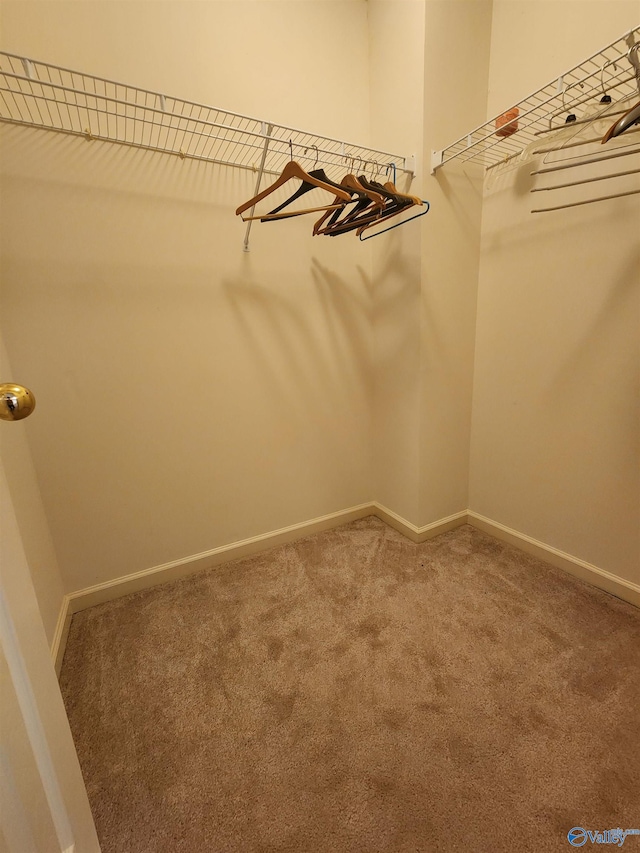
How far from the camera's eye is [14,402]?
0.49 metres

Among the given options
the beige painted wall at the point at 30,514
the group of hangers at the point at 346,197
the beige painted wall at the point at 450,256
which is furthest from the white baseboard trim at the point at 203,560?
the group of hangers at the point at 346,197

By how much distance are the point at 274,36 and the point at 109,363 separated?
5.37ft

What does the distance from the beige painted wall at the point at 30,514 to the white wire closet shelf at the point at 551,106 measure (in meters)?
2.01

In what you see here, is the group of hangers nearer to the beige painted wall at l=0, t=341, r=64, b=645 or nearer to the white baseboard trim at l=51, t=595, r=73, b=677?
the beige painted wall at l=0, t=341, r=64, b=645

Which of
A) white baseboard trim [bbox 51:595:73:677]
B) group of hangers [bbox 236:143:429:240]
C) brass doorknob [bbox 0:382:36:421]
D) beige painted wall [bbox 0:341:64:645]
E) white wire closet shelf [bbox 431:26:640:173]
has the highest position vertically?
white wire closet shelf [bbox 431:26:640:173]

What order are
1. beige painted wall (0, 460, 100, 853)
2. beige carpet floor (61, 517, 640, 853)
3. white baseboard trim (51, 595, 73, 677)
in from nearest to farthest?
1. beige painted wall (0, 460, 100, 853)
2. beige carpet floor (61, 517, 640, 853)
3. white baseboard trim (51, 595, 73, 677)

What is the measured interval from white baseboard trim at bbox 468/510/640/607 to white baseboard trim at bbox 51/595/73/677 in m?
2.05

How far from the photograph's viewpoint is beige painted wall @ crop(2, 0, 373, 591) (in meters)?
1.29

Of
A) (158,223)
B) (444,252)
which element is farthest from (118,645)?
(444,252)

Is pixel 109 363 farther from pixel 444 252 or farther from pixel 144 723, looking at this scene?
pixel 444 252

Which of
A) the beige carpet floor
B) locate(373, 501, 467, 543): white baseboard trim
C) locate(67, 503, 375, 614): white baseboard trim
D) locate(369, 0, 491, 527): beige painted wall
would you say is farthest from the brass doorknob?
locate(373, 501, 467, 543): white baseboard trim

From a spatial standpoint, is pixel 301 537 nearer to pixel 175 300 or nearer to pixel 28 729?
pixel 175 300

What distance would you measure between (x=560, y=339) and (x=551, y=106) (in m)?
0.94

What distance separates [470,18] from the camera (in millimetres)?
1538
